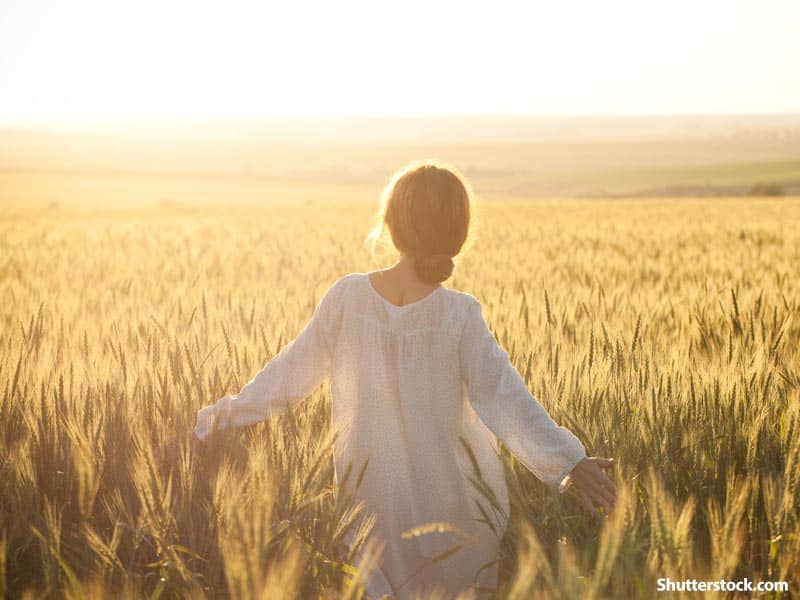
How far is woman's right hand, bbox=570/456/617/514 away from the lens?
1706 mm

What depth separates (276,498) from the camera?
1.63 m

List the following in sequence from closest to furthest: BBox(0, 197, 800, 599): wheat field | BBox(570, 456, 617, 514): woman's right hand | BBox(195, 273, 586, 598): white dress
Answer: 1. BBox(0, 197, 800, 599): wheat field
2. BBox(570, 456, 617, 514): woman's right hand
3. BBox(195, 273, 586, 598): white dress

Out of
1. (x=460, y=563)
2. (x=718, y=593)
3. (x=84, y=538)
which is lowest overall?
(x=460, y=563)

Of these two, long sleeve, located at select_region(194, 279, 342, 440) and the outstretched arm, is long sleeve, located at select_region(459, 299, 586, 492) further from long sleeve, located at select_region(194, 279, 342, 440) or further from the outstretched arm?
long sleeve, located at select_region(194, 279, 342, 440)

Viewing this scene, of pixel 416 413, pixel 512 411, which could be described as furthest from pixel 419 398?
pixel 512 411

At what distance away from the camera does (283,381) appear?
2.02 metres

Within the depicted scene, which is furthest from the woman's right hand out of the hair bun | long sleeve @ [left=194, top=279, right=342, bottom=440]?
long sleeve @ [left=194, top=279, right=342, bottom=440]

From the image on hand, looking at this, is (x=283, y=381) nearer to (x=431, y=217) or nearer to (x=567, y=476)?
(x=431, y=217)

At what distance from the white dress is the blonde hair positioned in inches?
3.5

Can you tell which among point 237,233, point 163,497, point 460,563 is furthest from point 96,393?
point 237,233

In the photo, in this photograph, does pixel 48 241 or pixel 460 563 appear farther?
pixel 48 241

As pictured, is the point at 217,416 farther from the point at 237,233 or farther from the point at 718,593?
the point at 237,233

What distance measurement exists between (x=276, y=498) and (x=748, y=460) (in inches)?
40.1

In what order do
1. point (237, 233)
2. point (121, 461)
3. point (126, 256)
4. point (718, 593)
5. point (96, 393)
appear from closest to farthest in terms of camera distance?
1. point (718, 593)
2. point (121, 461)
3. point (96, 393)
4. point (126, 256)
5. point (237, 233)
